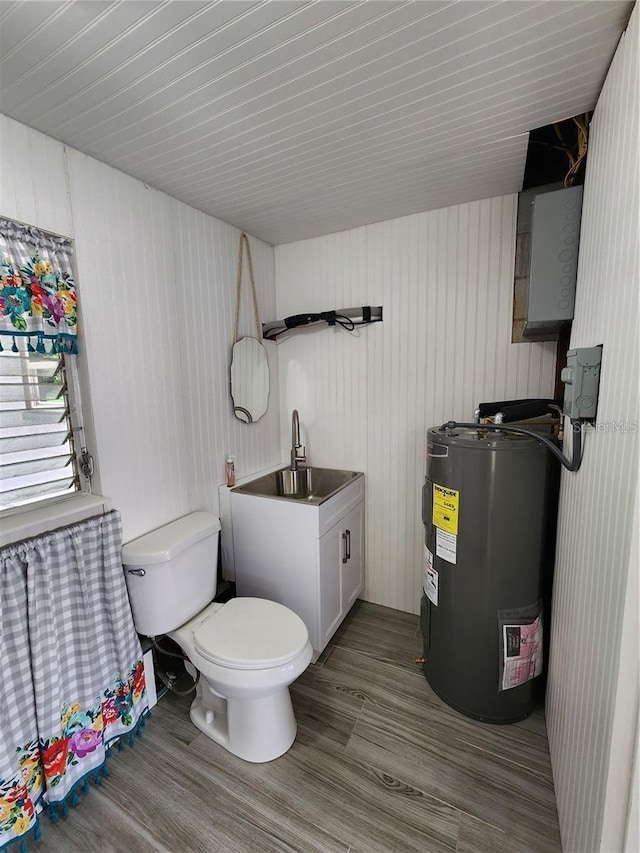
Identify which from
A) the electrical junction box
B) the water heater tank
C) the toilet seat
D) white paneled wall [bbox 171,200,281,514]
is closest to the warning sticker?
the water heater tank

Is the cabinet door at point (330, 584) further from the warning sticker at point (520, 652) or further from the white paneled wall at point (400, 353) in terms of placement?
the warning sticker at point (520, 652)

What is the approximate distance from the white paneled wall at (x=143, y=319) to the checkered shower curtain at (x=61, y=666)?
0.26 m

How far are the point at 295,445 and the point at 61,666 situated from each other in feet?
4.99

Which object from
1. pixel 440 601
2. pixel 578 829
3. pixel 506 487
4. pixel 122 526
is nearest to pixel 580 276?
pixel 506 487

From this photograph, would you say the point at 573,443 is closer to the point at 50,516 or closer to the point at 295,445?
the point at 295,445

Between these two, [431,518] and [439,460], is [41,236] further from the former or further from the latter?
[431,518]

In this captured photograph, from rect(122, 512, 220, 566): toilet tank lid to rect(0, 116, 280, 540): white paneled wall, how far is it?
0.07 m

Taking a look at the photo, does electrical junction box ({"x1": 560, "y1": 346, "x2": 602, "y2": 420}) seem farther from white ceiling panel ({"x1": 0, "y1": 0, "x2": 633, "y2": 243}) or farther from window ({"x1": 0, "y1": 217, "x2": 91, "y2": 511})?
window ({"x1": 0, "y1": 217, "x2": 91, "y2": 511})

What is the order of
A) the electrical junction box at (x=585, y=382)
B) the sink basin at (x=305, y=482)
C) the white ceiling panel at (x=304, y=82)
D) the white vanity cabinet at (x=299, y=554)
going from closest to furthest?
the white ceiling panel at (x=304, y=82) → the electrical junction box at (x=585, y=382) → the white vanity cabinet at (x=299, y=554) → the sink basin at (x=305, y=482)

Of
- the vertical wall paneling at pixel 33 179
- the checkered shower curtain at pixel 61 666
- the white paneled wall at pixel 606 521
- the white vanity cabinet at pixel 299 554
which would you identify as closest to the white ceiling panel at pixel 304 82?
the vertical wall paneling at pixel 33 179

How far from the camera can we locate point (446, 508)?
5.03ft

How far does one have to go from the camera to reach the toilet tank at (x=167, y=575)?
1.46 m

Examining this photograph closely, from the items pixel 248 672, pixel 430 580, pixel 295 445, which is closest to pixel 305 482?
pixel 295 445

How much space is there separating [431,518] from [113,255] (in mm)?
1773
